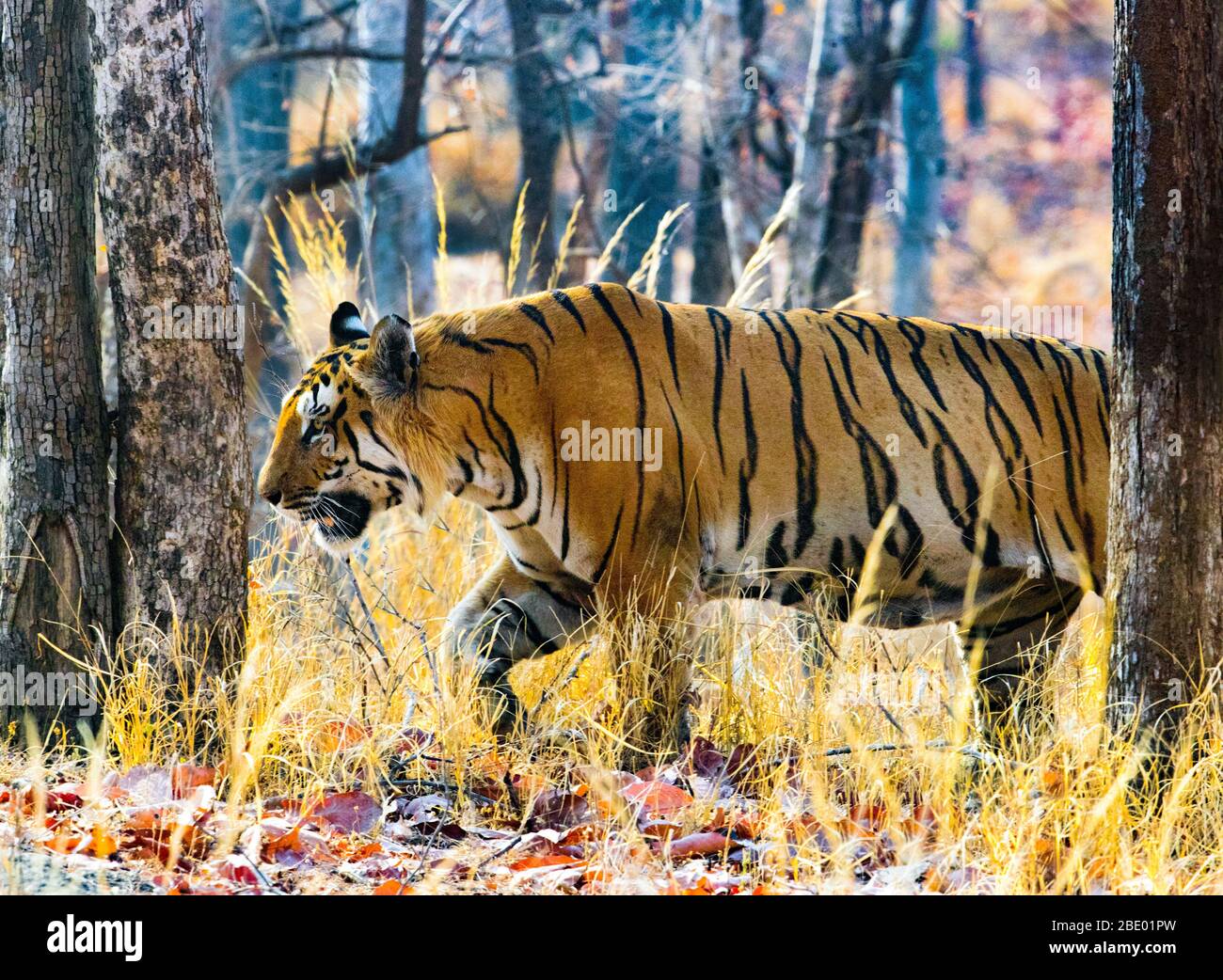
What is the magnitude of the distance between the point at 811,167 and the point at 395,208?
15.6ft

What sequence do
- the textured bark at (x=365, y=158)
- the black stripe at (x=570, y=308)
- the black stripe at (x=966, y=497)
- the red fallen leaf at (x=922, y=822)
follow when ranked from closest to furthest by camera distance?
the red fallen leaf at (x=922, y=822), the black stripe at (x=570, y=308), the black stripe at (x=966, y=497), the textured bark at (x=365, y=158)

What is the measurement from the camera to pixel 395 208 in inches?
552

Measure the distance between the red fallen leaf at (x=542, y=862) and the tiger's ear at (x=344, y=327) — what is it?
2.08m

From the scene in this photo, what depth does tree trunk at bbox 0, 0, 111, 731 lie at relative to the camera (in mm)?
4121

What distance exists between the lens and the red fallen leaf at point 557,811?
3756 mm

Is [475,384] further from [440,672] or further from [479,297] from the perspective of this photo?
[479,297]

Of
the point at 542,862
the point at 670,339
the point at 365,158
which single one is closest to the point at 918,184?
the point at 365,158

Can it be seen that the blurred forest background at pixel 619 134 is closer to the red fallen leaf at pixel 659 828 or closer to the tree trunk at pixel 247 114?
the tree trunk at pixel 247 114

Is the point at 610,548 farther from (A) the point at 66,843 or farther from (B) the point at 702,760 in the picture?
(A) the point at 66,843

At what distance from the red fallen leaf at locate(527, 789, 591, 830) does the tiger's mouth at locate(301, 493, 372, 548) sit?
1.24m

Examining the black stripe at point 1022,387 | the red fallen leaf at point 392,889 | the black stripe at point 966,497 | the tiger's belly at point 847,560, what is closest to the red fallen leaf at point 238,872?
the red fallen leaf at point 392,889

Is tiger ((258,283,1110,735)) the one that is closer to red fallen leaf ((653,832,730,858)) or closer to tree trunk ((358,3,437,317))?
red fallen leaf ((653,832,730,858))

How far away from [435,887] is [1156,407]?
2.15m

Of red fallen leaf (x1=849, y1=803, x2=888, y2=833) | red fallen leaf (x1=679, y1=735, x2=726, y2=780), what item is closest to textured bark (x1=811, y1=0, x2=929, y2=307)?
red fallen leaf (x1=679, y1=735, x2=726, y2=780)
